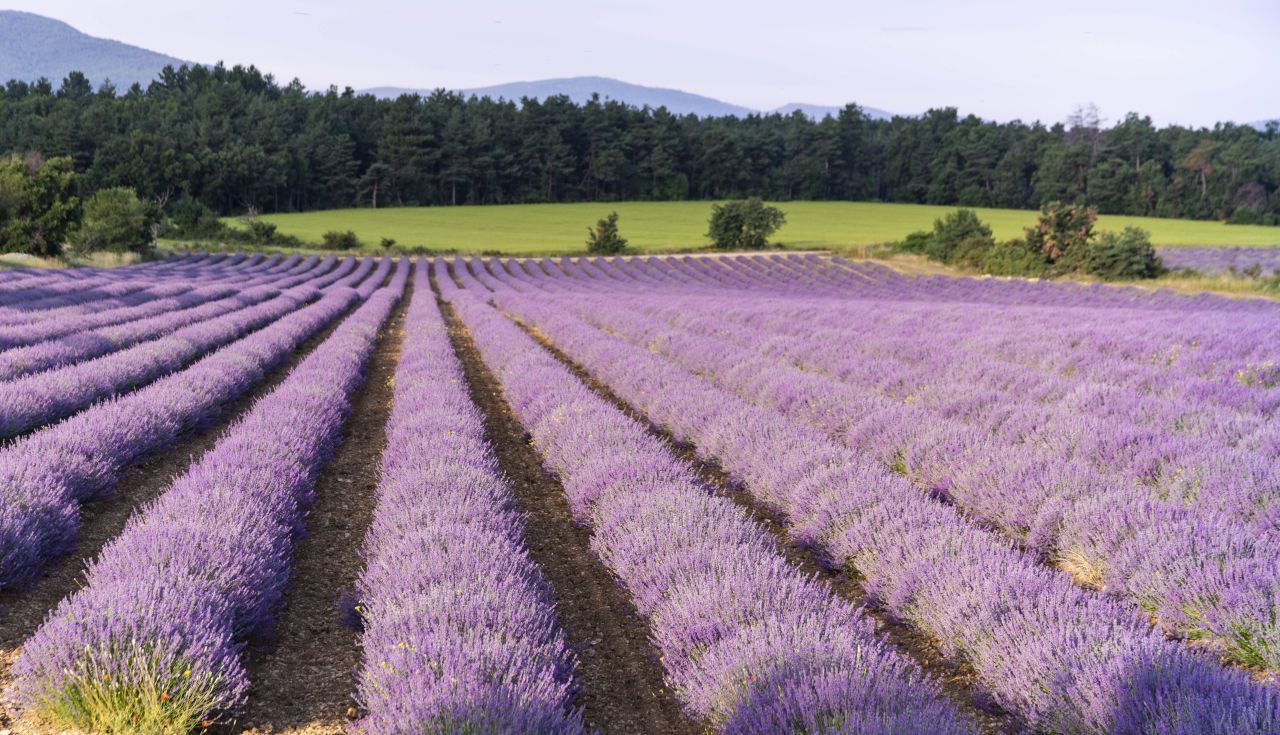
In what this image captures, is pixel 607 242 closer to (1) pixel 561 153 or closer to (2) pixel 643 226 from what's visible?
(2) pixel 643 226

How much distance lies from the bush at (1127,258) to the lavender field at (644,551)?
25955 millimetres

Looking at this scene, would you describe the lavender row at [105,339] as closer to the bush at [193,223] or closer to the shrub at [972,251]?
the shrub at [972,251]

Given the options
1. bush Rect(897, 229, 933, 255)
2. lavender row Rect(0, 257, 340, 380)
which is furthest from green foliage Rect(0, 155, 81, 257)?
bush Rect(897, 229, 933, 255)

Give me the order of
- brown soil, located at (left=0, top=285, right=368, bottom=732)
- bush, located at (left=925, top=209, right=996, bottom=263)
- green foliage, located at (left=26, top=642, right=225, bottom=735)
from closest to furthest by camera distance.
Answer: green foliage, located at (left=26, top=642, right=225, bottom=735)
brown soil, located at (left=0, top=285, right=368, bottom=732)
bush, located at (left=925, top=209, right=996, bottom=263)

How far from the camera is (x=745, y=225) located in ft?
166

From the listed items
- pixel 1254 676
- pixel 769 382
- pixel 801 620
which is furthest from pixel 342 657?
pixel 769 382

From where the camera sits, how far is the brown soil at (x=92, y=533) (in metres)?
3.26

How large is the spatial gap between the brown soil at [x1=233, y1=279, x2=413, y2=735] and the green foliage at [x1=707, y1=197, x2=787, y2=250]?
4572 cm

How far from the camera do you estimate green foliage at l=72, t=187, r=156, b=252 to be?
3441 centimetres

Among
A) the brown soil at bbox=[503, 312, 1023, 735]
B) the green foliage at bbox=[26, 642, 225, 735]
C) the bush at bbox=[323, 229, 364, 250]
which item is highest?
the bush at bbox=[323, 229, 364, 250]

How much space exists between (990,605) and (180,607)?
309 centimetres

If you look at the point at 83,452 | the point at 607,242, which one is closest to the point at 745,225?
the point at 607,242

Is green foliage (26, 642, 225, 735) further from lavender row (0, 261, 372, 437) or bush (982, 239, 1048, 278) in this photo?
bush (982, 239, 1048, 278)

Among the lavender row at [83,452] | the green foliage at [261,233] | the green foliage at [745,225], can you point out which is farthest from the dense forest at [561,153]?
the lavender row at [83,452]
